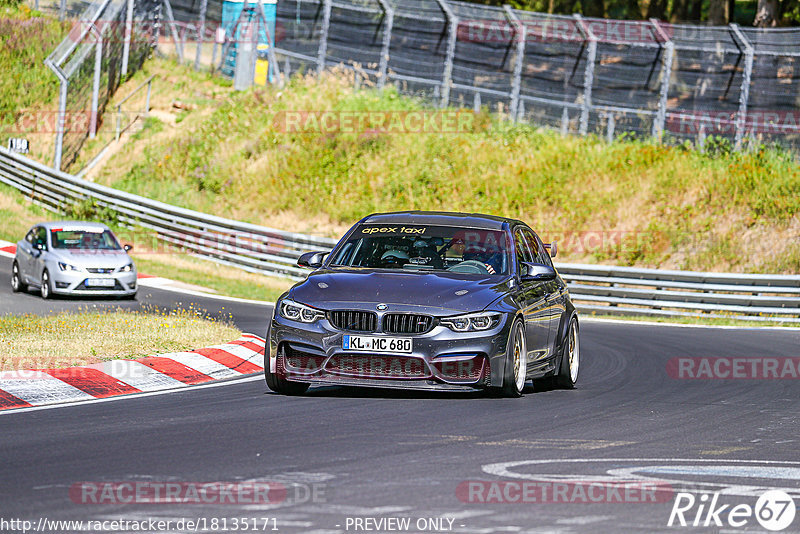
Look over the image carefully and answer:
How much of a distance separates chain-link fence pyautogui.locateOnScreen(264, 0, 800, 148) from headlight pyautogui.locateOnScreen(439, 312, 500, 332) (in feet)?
66.0

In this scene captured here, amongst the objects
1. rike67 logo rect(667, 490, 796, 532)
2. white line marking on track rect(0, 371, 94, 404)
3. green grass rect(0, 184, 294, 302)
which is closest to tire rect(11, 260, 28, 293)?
green grass rect(0, 184, 294, 302)

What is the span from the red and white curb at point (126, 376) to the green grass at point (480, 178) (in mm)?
17044

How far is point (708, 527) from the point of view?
20.0ft

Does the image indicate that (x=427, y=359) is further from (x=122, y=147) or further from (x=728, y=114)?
(x=122, y=147)

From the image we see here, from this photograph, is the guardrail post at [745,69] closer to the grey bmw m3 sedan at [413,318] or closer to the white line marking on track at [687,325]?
the white line marking on track at [687,325]

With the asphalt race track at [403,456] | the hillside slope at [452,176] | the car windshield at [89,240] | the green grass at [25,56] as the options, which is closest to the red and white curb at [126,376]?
the asphalt race track at [403,456]

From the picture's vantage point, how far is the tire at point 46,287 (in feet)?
74.4

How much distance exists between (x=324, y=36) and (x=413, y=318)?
27.2 meters

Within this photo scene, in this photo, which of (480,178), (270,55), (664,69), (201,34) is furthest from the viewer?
(201,34)

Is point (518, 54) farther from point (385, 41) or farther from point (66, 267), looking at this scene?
point (66, 267)

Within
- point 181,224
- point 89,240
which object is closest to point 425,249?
point 89,240

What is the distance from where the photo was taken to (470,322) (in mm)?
10539

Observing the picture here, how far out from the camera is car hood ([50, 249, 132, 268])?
2292 centimetres

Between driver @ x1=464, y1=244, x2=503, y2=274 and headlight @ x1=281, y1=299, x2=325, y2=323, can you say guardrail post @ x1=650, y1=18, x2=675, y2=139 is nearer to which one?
driver @ x1=464, y1=244, x2=503, y2=274
